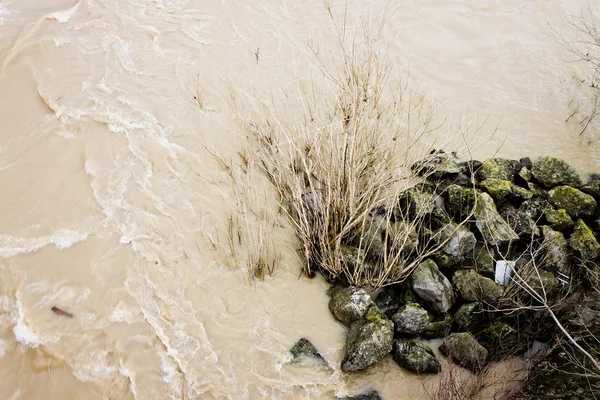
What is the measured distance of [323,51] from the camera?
5.60m

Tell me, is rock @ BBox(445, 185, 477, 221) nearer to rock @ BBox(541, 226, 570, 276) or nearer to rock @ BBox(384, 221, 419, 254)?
rock @ BBox(384, 221, 419, 254)

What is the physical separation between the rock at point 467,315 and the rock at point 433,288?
101 mm

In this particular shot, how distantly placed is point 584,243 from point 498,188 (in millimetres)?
793

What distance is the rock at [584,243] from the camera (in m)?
3.62

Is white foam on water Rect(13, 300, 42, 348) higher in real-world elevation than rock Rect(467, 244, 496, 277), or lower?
lower

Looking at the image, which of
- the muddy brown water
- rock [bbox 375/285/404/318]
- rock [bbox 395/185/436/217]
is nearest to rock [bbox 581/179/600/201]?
the muddy brown water

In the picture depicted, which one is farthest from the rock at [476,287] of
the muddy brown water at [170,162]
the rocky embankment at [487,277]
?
the muddy brown water at [170,162]

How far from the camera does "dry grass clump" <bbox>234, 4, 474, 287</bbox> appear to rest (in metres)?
3.42

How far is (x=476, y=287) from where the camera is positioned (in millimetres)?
3482

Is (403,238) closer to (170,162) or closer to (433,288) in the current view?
(433,288)

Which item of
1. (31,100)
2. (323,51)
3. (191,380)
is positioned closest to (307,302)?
(191,380)

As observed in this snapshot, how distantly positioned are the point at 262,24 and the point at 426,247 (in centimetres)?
388

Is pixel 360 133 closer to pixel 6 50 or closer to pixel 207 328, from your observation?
pixel 207 328

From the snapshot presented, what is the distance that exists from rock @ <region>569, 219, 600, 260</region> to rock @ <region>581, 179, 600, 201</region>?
0.50m
